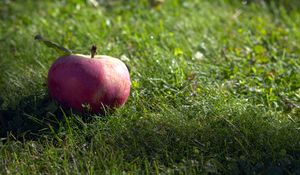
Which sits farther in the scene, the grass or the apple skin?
the apple skin

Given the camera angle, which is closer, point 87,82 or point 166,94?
point 87,82

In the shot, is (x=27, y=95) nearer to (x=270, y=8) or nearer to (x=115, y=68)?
(x=115, y=68)

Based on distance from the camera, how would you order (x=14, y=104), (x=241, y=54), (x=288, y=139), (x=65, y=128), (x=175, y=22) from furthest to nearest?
(x=175, y=22)
(x=241, y=54)
(x=14, y=104)
(x=65, y=128)
(x=288, y=139)

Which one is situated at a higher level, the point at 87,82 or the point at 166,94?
the point at 87,82

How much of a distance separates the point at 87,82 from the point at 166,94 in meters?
0.56

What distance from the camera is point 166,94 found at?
3.53m

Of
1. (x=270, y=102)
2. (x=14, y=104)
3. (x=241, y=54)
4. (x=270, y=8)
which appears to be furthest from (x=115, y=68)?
(x=270, y=8)

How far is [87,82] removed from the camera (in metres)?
3.17

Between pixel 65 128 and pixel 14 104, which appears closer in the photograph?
pixel 65 128

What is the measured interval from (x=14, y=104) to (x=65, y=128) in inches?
18.1

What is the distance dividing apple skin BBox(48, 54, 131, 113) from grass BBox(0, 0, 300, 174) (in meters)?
0.08

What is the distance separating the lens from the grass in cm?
284

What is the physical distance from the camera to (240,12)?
5535mm

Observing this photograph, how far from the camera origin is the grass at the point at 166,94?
2842 mm
